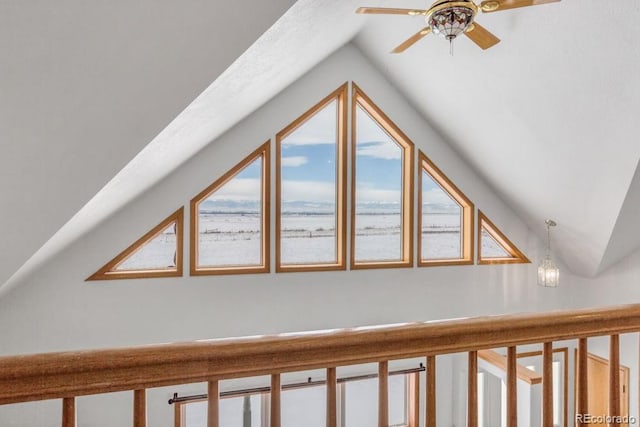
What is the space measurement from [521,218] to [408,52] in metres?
2.61

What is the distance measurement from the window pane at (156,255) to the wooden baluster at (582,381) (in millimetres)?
3775

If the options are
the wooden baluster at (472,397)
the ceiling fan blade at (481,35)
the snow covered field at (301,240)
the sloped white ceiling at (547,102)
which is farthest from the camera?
the snow covered field at (301,240)

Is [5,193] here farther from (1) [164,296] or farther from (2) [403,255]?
(2) [403,255]

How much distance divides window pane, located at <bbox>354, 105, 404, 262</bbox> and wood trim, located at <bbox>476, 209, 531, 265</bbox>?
104 centimetres

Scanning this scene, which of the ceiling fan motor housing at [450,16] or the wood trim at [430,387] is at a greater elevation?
the ceiling fan motor housing at [450,16]

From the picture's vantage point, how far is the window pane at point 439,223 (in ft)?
16.6

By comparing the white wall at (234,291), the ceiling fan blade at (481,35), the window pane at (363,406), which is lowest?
the window pane at (363,406)

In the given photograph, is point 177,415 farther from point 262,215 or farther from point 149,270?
point 262,215

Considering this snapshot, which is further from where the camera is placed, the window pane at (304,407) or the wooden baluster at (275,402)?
the window pane at (304,407)

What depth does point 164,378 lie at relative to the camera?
768 mm

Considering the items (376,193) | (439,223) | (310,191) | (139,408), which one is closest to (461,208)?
(439,223)

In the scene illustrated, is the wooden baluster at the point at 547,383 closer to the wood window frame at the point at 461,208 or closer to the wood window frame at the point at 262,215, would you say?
the wood window frame at the point at 262,215

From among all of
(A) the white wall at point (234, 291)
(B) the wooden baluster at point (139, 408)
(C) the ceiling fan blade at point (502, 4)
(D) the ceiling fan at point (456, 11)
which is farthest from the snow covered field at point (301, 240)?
(B) the wooden baluster at point (139, 408)

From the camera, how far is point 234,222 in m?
4.43
